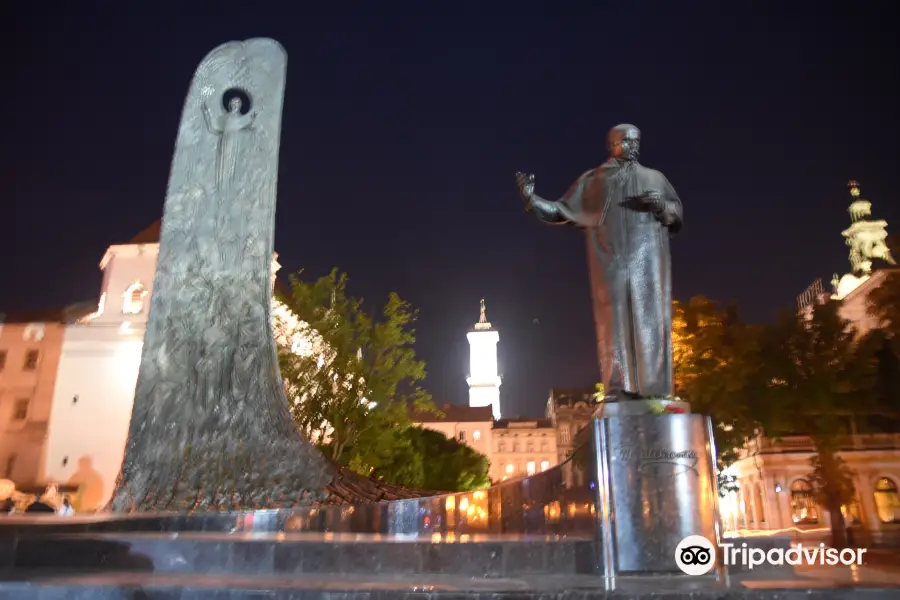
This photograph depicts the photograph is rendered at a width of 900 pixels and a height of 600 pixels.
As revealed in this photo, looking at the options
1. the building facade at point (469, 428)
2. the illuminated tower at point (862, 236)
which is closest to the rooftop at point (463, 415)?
the building facade at point (469, 428)

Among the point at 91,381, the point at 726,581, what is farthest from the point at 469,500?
the point at 91,381

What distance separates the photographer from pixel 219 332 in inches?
442

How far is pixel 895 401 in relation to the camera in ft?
80.6

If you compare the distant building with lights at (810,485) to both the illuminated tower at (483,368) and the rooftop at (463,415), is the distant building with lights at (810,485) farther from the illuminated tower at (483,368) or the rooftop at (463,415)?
the illuminated tower at (483,368)

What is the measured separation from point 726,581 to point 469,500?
3.74 meters

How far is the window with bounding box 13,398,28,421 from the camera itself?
38.0 metres

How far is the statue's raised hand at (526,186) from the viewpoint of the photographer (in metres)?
6.89

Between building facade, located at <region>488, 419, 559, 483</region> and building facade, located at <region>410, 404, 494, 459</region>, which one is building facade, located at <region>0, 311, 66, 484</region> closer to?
building facade, located at <region>410, 404, 494, 459</region>

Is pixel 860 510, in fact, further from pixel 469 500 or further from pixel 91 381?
pixel 91 381

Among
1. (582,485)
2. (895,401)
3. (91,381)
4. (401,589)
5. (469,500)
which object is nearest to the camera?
(401,589)

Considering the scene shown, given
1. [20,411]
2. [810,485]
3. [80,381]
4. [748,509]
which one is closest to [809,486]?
[810,485]

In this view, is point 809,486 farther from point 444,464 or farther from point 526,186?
point 526,186

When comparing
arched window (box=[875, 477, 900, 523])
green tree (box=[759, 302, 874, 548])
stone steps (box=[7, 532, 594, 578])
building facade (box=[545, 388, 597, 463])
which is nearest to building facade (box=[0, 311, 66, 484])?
stone steps (box=[7, 532, 594, 578])
